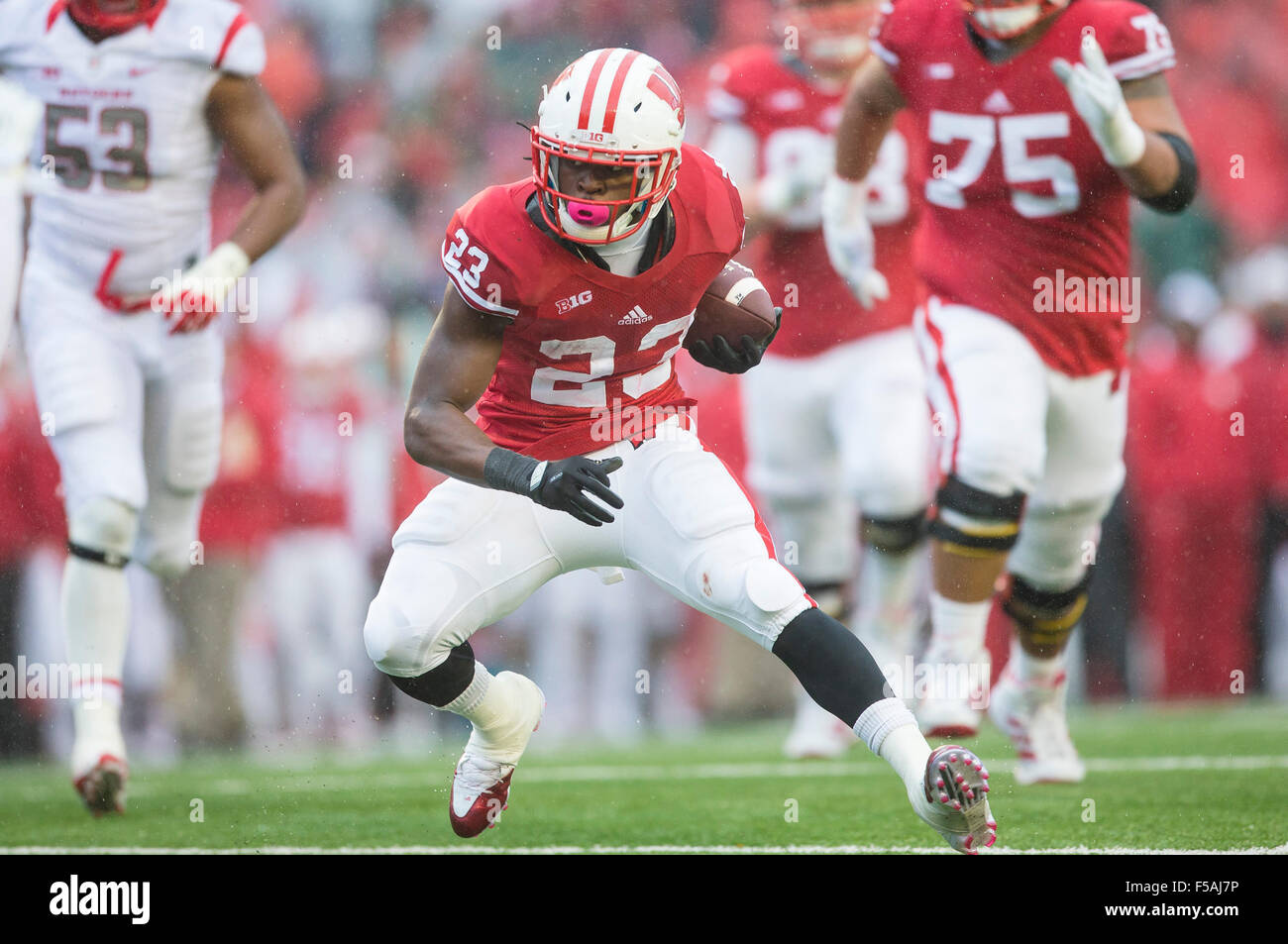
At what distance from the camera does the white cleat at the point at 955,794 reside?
8.97 ft

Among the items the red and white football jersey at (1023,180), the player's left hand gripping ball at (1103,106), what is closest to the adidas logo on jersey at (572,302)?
the player's left hand gripping ball at (1103,106)

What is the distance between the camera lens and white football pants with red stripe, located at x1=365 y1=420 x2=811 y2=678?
3.07m

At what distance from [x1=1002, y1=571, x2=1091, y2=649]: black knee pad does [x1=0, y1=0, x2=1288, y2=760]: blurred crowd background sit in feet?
4.27

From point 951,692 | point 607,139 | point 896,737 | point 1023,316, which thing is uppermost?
point 607,139

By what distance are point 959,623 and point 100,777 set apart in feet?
6.26

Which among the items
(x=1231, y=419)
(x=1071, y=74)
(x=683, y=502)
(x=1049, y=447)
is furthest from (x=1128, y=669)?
(x=683, y=502)

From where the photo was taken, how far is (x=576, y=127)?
302 cm

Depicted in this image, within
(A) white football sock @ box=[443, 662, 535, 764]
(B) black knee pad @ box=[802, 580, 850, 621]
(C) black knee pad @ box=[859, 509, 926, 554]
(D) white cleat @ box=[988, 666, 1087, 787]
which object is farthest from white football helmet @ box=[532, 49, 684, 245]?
(B) black knee pad @ box=[802, 580, 850, 621]

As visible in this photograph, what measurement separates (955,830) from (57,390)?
2.31 m

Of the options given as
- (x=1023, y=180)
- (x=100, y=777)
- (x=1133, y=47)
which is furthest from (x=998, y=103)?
(x=100, y=777)

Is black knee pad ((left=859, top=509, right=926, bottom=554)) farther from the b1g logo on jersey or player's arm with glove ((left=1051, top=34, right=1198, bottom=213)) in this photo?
the b1g logo on jersey

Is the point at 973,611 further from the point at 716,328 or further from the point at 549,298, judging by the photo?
the point at 549,298

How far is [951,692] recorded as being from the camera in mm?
4059

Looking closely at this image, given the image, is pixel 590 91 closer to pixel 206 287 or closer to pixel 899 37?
pixel 899 37
